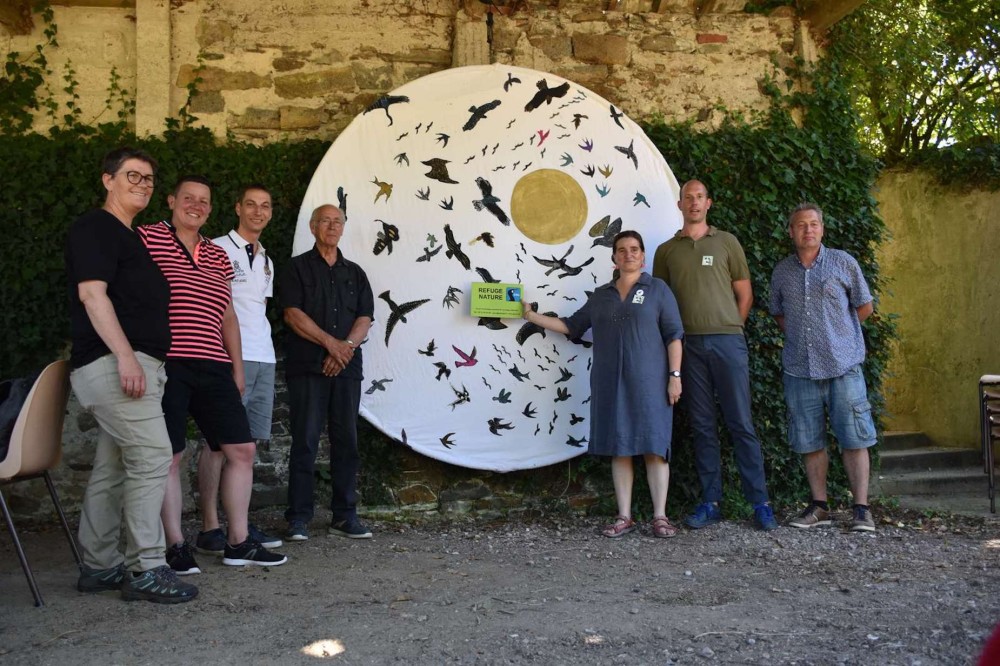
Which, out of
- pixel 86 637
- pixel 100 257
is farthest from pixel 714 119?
pixel 86 637

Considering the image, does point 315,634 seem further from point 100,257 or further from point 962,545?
point 962,545

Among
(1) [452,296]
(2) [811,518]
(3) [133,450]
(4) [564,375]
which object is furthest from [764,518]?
(3) [133,450]

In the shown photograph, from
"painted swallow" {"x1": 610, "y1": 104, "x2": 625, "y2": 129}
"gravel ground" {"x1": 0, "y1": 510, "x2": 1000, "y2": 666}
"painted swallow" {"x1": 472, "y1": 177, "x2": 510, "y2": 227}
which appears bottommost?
"gravel ground" {"x1": 0, "y1": 510, "x2": 1000, "y2": 666}

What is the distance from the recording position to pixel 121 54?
462cm

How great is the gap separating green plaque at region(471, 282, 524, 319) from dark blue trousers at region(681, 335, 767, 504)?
85cm

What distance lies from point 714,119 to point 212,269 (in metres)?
2.82

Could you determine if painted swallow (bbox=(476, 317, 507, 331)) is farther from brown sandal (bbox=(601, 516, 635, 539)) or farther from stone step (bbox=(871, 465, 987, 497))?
stone step (bbox=(871, 465, 987, 497))

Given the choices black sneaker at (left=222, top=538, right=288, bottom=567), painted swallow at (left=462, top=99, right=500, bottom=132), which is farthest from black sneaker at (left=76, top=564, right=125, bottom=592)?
painted swallow at (left=462, top=99, right=500, bottom=132)

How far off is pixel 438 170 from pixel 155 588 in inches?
96.6

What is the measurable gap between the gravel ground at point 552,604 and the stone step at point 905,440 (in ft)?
8.02

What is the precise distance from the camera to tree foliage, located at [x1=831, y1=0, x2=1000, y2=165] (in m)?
5.91

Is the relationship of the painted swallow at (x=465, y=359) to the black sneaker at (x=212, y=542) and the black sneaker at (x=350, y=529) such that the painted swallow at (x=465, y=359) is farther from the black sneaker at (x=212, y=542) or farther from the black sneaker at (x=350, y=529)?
the black sneaker at (x=212, y=542)

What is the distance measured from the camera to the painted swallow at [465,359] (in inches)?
180

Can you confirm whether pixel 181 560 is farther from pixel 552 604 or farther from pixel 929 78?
pixel 929 78
